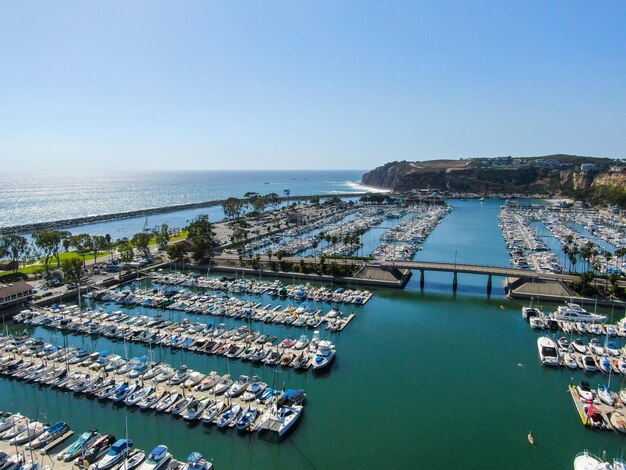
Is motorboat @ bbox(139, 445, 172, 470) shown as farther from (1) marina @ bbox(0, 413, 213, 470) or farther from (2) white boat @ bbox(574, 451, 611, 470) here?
(2) white boat @ bbox(574, 451, 611, 470)

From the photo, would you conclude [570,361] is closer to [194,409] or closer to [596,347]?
[596,347]

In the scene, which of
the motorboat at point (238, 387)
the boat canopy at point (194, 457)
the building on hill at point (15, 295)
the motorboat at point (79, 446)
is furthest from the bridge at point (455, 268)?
the motorboat at point (79, 446)

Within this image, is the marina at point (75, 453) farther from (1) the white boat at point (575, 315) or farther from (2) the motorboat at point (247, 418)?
(1) the white boat at point (575, 315)

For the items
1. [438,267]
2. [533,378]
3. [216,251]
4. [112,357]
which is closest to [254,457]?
[112,357]

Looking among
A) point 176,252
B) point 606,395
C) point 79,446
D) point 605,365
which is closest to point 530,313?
point 605,365

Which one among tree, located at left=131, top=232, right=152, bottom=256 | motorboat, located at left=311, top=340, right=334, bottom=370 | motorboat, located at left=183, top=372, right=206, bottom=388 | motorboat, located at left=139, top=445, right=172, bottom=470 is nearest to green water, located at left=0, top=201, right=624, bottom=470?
motorboat, located at left=311, top=340, right=334, bottom=370
